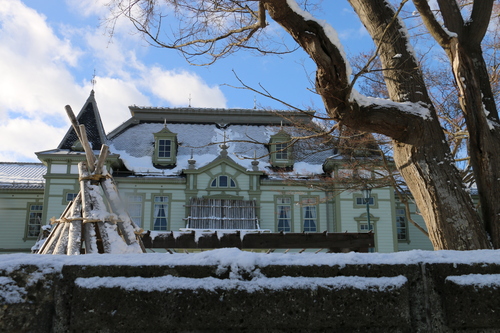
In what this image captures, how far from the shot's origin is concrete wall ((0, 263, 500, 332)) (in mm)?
2525

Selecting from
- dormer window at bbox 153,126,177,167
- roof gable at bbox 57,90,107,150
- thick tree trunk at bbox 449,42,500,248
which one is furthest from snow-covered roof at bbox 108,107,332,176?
thick tree trunk at bbox 449,42,500,248

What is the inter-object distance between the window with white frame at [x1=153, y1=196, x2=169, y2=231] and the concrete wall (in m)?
21.7

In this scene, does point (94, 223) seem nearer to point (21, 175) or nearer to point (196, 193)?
point (196, 193)

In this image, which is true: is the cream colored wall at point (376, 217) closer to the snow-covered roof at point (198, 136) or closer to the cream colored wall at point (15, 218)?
the snow-covered roof at point (198, 136)

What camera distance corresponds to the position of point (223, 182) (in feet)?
80.7

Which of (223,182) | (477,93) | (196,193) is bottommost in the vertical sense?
(477,93)

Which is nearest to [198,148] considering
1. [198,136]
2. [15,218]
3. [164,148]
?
[198,136]

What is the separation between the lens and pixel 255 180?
24.7 meters

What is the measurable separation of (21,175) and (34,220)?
151 inches

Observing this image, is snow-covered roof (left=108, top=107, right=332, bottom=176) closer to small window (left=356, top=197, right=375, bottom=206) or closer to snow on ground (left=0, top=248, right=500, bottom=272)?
small window (left=356, top=197, right=375, bottom=206)

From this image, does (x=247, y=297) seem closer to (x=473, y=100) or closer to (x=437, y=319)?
(x=437, y=319)

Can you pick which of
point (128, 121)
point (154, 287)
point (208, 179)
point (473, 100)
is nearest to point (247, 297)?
point (154, 287)

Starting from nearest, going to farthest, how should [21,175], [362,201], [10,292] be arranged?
[10,292]
[362,201]
[21,175]

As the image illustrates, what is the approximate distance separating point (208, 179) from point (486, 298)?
2217cm
